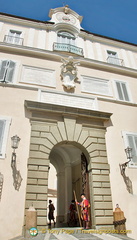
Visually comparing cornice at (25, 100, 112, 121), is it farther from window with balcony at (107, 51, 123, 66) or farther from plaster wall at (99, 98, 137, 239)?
window with balcony at (107, 51, 123, 66)

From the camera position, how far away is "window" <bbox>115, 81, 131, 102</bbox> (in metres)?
10.1

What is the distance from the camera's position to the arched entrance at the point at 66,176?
10676mm

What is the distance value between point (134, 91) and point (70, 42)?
513 cm

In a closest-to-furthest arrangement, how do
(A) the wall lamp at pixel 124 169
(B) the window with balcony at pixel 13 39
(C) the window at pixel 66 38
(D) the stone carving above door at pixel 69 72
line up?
1. (A) the wall lamp at pixel 124 169
2. (D) the stone carving above door at pixel 69 72
3. (B) the window with balcony at pixel 13 39
4. (C) the window at pixel 66 38

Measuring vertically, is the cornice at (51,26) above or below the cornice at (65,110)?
above

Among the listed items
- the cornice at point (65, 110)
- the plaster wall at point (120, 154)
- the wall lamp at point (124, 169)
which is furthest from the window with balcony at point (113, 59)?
the wall lamp at point (124, 169)

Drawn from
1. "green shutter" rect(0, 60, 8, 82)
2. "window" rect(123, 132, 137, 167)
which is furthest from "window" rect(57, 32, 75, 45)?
"window" rect(123, 132, 137, 167)

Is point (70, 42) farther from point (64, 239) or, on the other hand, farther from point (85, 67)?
point (64, 239)

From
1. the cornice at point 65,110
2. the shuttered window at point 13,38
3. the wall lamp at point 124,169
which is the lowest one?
the wall lamp at point 124,169

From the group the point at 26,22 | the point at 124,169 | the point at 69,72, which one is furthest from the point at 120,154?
the point at 26,22

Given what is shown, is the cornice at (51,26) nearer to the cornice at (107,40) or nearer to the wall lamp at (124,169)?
the cornice at (107,40)

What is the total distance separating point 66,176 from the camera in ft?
37.5

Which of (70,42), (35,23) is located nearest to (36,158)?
(70,42)

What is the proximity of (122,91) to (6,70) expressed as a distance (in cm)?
627
